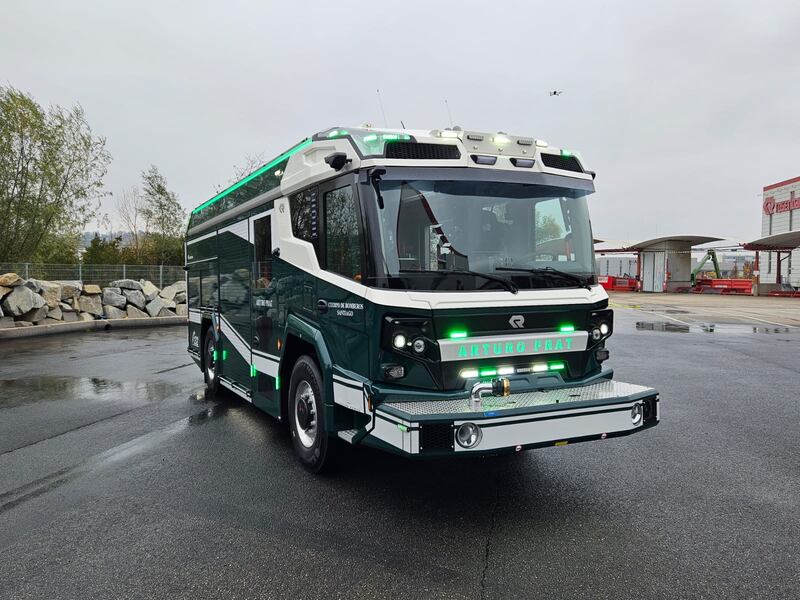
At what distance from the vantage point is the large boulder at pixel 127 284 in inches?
808

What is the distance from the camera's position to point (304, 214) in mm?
4809

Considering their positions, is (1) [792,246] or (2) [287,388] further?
(1) [792,246]

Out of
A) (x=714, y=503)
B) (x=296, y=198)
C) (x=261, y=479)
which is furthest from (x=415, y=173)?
(x=714, y=503)

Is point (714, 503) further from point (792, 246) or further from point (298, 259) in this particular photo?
point (792, 246)

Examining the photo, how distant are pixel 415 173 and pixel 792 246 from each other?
39301 mm

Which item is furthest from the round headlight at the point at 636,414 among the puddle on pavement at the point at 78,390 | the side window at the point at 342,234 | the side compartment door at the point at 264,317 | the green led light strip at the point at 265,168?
the puddle on pavement at the point at 78,390

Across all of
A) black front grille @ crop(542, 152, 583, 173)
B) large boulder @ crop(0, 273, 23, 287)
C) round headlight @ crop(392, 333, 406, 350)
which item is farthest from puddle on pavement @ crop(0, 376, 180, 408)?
large boulder @ crop(0, 273, 23, 287)

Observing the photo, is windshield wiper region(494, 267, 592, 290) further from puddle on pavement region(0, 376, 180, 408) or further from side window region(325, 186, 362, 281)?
puddle on pavement region(0, 376, 180, 408)

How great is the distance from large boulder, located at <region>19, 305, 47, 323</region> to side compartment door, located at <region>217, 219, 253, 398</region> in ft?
A: 41.9

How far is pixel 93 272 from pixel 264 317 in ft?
57.5

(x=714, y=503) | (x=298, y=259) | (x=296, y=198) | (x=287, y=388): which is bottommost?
(x=714, y=503)

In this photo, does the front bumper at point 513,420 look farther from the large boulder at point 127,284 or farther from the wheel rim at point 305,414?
the large boulder at point 127,284

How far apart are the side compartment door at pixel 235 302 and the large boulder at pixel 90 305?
47.3ft

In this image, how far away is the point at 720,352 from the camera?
466 inches
